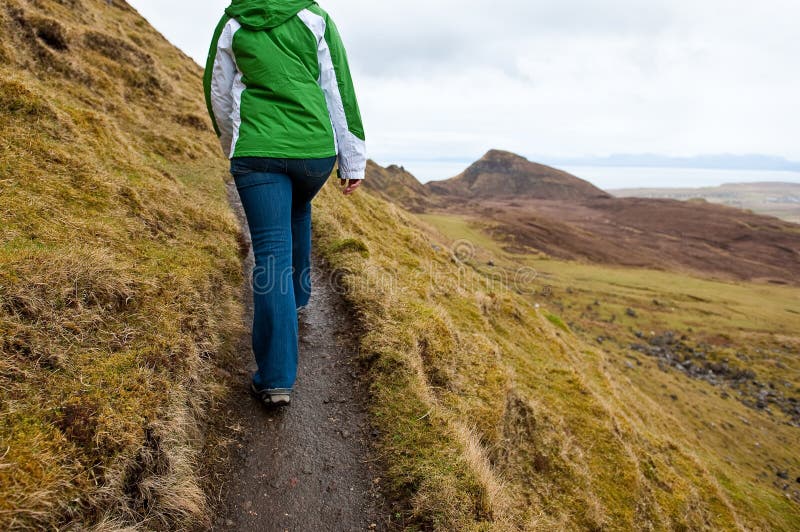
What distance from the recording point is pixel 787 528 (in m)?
14.5

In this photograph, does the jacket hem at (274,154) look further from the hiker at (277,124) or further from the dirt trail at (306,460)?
the dirt trail at (306,460)

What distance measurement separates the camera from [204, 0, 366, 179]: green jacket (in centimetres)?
347

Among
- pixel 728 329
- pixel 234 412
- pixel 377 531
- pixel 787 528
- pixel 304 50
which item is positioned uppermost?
pixel 304 50

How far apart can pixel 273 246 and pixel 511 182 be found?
599 feet

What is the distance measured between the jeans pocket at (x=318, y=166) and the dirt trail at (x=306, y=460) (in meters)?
2.36

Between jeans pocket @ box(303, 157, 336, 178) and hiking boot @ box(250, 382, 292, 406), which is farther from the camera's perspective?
hiking boot @ box(250, 382, 292, 406)

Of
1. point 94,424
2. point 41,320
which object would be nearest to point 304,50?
point 41,320

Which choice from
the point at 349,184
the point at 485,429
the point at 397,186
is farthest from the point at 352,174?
the point at 397,186

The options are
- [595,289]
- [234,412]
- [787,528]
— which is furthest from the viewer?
[595,289]

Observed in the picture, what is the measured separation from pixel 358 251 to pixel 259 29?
17.2ft

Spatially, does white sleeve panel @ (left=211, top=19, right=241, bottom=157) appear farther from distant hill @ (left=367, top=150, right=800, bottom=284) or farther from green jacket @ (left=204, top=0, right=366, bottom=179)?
distant hill @ (left=367, top=150, right=800, bottom=284)

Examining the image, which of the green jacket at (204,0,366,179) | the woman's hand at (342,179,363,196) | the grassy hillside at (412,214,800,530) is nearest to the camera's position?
the green jacket at (204,0,366,179)

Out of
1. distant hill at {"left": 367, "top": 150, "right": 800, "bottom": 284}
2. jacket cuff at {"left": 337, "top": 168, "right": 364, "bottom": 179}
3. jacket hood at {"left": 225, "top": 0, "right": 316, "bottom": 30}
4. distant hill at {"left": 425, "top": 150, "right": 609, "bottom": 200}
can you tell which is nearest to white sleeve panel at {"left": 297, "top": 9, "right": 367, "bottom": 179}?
jacket cuff at {"left": 337, "top": 168, "right": 364, "bottom": 179}

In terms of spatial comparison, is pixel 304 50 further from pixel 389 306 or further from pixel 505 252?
pixel 505 252
